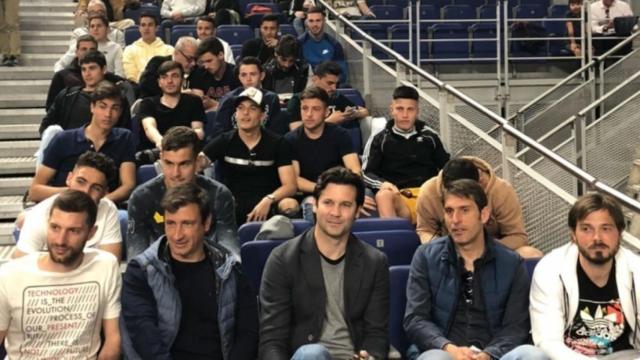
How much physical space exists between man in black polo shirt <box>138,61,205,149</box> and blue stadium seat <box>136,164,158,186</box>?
79 centimetres

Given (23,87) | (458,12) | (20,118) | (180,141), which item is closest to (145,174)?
(180,141)

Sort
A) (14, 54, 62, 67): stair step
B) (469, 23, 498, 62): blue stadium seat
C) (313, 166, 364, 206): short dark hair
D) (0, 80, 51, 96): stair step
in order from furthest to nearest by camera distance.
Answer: (469, 23, 498, 62): blue stadium seat
(14, 54, 62, 67): stair step
(0, 80, 51, 96): stair step
(313, 166, 364, 206): short dark hair

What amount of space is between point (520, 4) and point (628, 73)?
2788 mm

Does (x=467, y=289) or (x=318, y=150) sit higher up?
(x=318, y=150)

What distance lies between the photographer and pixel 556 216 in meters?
5.37

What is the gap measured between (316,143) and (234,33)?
13.9 ft

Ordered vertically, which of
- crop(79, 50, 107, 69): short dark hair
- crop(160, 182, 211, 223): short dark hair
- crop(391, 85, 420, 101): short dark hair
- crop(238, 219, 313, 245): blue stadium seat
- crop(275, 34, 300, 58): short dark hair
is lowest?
crop(238, 219, 313, 245): blue stadium seat

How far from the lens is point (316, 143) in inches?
260

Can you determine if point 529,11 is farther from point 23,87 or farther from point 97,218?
point 97,218

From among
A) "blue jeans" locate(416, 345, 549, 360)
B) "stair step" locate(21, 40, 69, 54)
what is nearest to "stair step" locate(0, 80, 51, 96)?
"stair step" locate(21, 40, 69, 54)

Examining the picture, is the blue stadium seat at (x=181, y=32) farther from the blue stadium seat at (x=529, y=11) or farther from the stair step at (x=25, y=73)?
the blue stadium seat at (x=529, y=11)

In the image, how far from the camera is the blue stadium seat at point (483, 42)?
1187 cm

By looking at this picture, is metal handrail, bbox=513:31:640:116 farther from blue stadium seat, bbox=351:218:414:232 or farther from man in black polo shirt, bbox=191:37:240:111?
blue stadium seat, bbox=351:218:414:232

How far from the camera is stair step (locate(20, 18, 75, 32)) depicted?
450 inches
